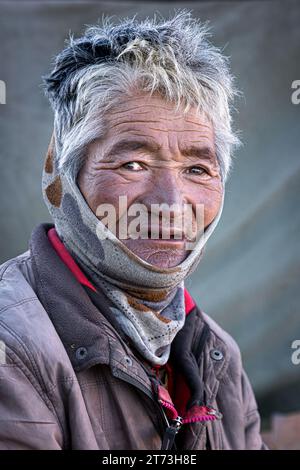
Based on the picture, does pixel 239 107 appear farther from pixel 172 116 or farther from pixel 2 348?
pixel 2 348

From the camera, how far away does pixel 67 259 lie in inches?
78.2

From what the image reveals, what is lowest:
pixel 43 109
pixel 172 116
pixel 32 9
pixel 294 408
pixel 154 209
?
pixel 294 408

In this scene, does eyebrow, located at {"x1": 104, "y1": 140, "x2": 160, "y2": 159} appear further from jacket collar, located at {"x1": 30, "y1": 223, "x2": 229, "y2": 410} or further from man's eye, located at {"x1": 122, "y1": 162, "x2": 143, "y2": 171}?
jacket collar, located at {"x1": 30, "y1": 223, "x2": 229, "y2": 410}

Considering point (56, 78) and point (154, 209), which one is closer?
point (154, 209)

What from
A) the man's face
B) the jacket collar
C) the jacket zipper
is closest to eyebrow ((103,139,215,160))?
the man's face

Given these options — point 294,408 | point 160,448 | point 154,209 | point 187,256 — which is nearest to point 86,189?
point 154,209

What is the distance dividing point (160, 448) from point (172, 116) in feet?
2.93

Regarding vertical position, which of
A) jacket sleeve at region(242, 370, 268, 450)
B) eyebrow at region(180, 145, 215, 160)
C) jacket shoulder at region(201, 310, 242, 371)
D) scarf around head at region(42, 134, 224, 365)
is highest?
eyebrow at region(180, 145, 215, 160)

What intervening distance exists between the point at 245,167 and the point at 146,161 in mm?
2004

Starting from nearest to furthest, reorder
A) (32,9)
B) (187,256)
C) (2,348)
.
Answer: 1. (2,348)
2. (187,256)
3. (32,9)

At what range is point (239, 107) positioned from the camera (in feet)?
12.3

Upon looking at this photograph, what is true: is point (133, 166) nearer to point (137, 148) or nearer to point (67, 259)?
point (137, 148)

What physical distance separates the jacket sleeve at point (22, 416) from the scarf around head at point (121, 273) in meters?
0.32

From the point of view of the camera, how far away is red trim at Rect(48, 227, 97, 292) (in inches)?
76.6
